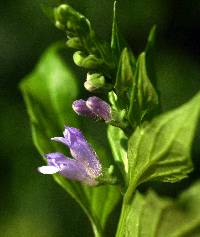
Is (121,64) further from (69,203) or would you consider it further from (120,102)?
(69,203)


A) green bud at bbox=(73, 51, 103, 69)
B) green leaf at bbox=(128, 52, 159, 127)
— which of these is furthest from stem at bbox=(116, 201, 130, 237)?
green bud at bbox=(73, 51, 103, 69)

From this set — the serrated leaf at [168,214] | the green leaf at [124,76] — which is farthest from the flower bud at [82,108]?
the serrated leaf at [168,214]

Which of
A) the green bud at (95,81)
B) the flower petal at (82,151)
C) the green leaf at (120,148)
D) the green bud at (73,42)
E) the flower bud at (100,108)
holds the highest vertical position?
the green bud at (73,42)

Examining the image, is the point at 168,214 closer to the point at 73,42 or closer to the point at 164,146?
the point at 164,146

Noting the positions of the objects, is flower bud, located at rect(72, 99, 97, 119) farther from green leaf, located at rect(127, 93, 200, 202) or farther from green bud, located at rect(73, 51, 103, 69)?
green leaf, located at rect(127, 93, 200, 202)

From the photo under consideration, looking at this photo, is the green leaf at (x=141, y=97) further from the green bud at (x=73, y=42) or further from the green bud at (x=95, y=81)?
the green bud at (x=73, y=42)

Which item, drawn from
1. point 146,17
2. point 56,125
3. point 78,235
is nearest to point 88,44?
point 56,125
